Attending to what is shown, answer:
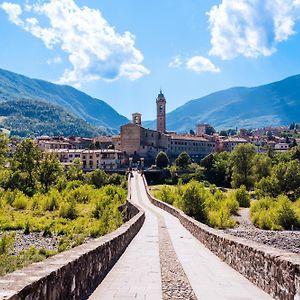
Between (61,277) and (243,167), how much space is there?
9596 centimetres

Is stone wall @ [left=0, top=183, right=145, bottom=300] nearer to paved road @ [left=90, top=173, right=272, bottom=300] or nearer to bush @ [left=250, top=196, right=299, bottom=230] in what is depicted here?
paved road @ [left=90, top=173, right=272, bottom=300]

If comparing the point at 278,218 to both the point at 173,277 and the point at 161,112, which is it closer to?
the point at 173,277

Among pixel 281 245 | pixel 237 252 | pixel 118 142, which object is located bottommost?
pixel 281 245

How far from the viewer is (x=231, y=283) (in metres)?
11.7

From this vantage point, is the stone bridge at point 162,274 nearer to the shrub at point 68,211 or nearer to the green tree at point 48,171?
the shrub at point 68,211

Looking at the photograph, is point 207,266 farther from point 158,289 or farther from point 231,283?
point 158,289

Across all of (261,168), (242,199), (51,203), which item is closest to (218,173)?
(261,168)

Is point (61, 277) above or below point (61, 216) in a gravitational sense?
above

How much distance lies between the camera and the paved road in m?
10.3

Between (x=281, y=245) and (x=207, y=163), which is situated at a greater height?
(x=207, y=163)

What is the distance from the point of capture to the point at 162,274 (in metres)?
13.5

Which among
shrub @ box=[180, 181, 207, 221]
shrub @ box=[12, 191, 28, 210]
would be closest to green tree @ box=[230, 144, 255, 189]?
shrub @ box=[180, 181, 207, 221]

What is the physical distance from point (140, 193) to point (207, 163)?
42.7m

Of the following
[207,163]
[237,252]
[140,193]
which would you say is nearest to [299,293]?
[237,252]
